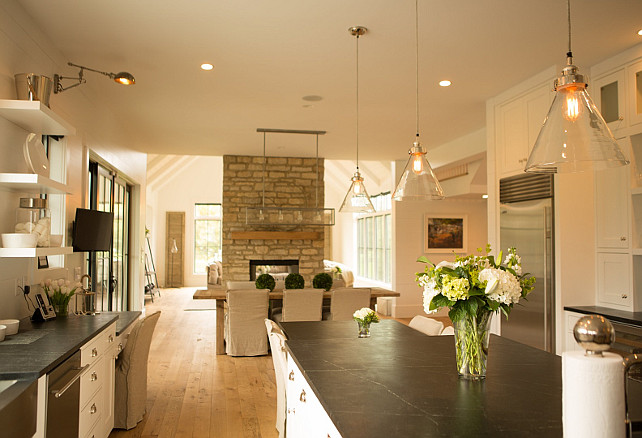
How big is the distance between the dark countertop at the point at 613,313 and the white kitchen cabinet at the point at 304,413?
232 centimetres

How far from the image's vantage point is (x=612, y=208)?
13.3 ft

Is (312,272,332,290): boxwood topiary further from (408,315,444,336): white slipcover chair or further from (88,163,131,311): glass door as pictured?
(408,315,444,336): white slipcover chair

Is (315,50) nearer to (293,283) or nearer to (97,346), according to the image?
(97,346)

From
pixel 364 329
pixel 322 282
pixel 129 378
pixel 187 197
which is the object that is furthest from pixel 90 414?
pixel 187 197

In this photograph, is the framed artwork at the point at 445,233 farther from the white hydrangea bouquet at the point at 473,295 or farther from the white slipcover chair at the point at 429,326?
the white hydrangea bouquet at the point at 473,295

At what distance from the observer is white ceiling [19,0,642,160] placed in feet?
10.6

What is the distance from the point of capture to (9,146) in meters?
3.09

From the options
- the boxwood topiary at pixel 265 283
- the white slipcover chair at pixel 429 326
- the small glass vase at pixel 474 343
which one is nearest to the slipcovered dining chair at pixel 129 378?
the white slipcover chair at pixel 429 326

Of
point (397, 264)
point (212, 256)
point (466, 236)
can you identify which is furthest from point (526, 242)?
point (212, 256)

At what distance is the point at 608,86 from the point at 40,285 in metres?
4.64

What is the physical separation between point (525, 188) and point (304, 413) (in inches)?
124

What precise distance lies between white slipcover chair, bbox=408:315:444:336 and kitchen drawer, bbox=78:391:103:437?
2.12 m

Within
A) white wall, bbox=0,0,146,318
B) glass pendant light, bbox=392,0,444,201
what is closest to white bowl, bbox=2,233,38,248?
white wall, bbox=0,0,146,318

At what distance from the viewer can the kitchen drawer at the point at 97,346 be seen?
272 cm
